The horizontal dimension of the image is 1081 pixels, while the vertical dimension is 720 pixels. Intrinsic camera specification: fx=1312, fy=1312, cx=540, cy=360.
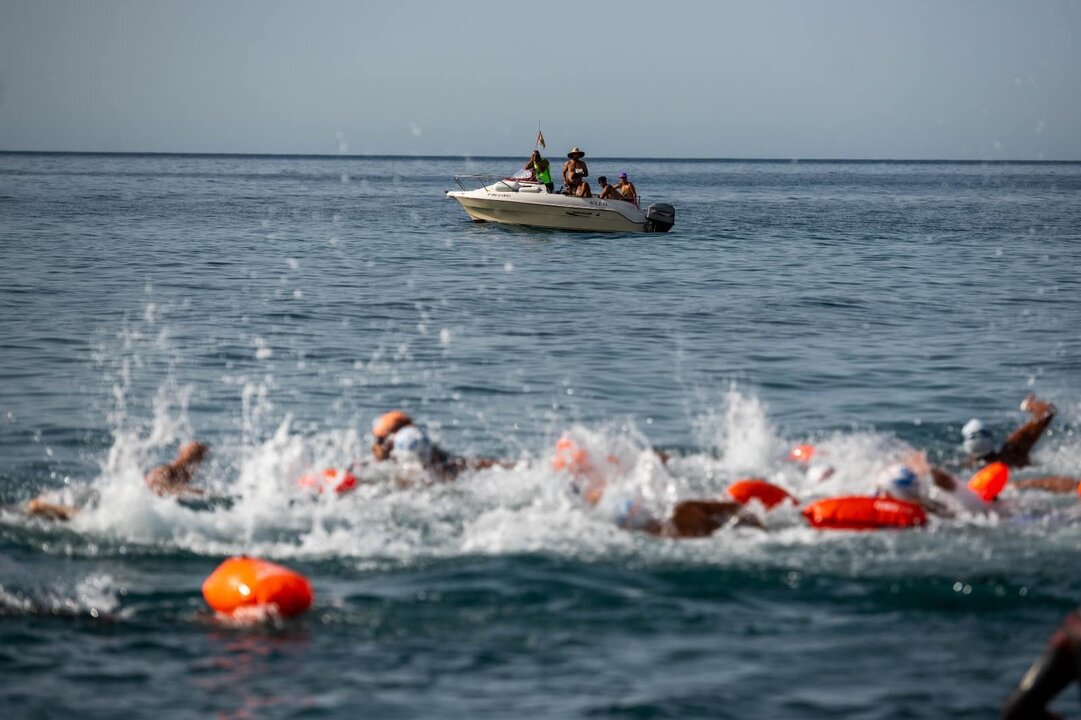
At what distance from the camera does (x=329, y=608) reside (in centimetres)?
906

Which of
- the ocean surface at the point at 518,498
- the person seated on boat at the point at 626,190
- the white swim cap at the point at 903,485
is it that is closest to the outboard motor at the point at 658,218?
the person seated on boat at the point at 626,190

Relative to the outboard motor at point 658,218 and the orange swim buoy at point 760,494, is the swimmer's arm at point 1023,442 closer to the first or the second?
the orange swim buoy at point 760,494

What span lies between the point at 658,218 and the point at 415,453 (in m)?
33.8

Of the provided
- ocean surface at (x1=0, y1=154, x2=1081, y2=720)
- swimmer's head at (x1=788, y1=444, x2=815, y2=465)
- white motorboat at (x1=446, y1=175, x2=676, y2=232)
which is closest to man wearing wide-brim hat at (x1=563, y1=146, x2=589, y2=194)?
white motorboat at (x1=446, y1=175, x2=676, y2=232)

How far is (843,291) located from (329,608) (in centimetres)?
2195

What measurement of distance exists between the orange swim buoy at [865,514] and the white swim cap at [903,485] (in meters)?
0.16

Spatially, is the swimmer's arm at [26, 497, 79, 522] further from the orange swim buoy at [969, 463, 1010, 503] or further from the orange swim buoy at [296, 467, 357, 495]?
the orange swim buoy at [969, 463, 1010, 503]

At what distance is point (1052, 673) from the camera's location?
5.57 m

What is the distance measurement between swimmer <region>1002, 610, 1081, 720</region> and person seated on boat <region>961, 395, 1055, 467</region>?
6.83 m

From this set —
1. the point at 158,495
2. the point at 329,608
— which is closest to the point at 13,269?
the point at 158,495

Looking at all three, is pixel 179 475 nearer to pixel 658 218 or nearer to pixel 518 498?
pixel 518 498

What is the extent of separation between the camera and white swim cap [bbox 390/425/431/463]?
11.6m

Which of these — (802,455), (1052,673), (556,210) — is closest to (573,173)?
(556,210)

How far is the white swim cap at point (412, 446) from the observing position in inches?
458
